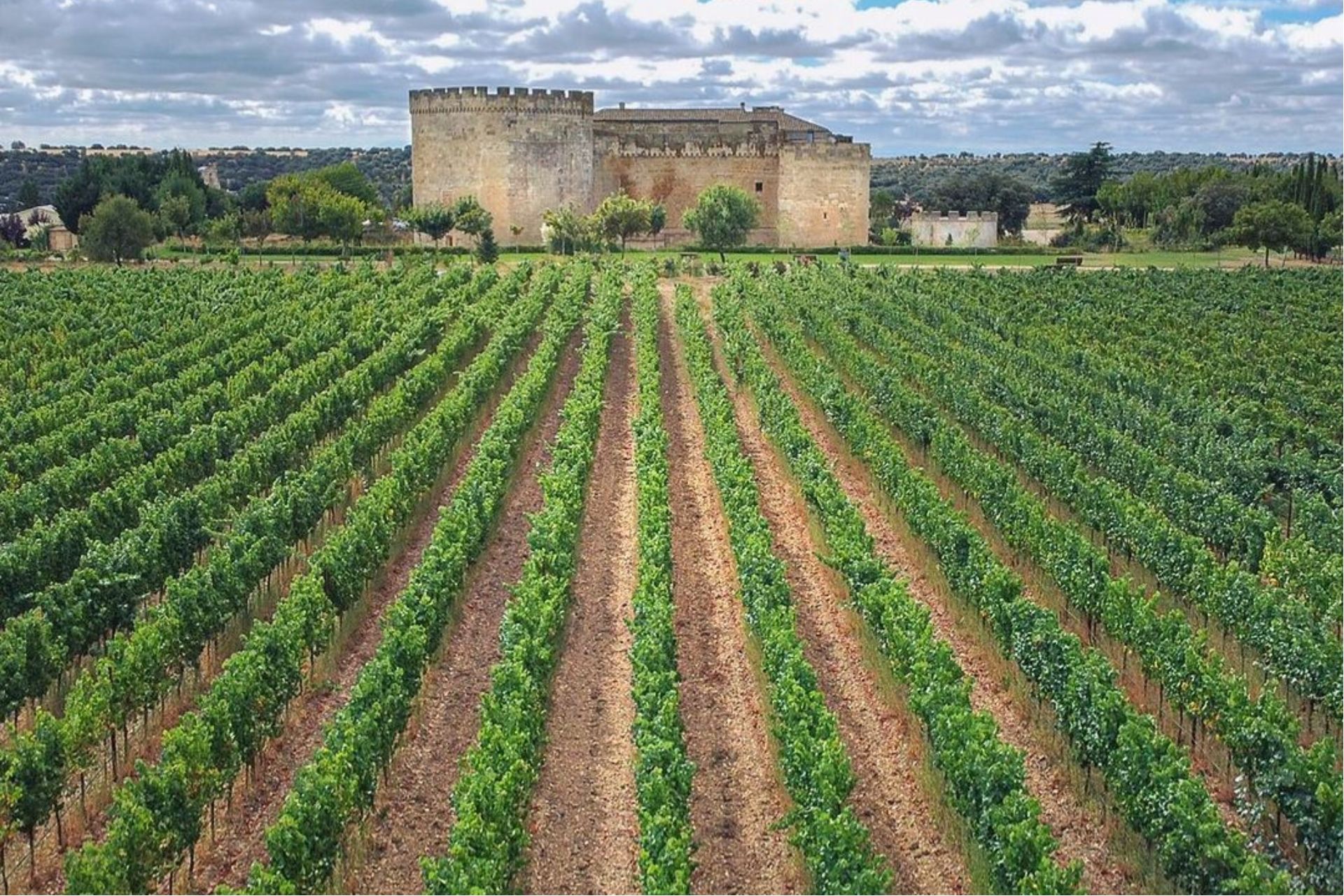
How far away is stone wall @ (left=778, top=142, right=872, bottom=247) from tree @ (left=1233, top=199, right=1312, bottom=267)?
15371 mm

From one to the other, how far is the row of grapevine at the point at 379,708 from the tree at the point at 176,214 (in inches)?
1883

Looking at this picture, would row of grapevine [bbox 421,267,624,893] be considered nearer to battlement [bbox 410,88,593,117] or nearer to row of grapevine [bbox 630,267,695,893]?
row of grapevine [bbox 630,267,695,893]

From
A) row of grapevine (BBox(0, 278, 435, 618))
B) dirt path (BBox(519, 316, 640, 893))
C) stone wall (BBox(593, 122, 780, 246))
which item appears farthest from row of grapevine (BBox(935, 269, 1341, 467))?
stone wall (BBox(593, 122, 780, 246))

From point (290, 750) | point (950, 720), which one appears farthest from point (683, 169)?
point (950, 720)

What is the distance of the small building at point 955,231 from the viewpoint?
66812 mm

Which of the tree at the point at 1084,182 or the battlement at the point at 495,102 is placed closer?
the battlement at the point at 495,102

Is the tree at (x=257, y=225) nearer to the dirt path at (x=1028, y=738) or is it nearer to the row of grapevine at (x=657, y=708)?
the row of grapevine at (x=657, y=708)

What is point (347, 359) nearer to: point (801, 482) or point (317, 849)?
point (801, 482)

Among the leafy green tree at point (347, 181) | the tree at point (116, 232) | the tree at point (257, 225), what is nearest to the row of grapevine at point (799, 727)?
the tree at point (116, 232)

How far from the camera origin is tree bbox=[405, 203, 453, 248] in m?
57.1

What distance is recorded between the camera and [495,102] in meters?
59.5

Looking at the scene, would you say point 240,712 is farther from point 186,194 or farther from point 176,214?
point 186,194

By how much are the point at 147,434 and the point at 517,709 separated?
480 inches

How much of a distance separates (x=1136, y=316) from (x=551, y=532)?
24.9 m
